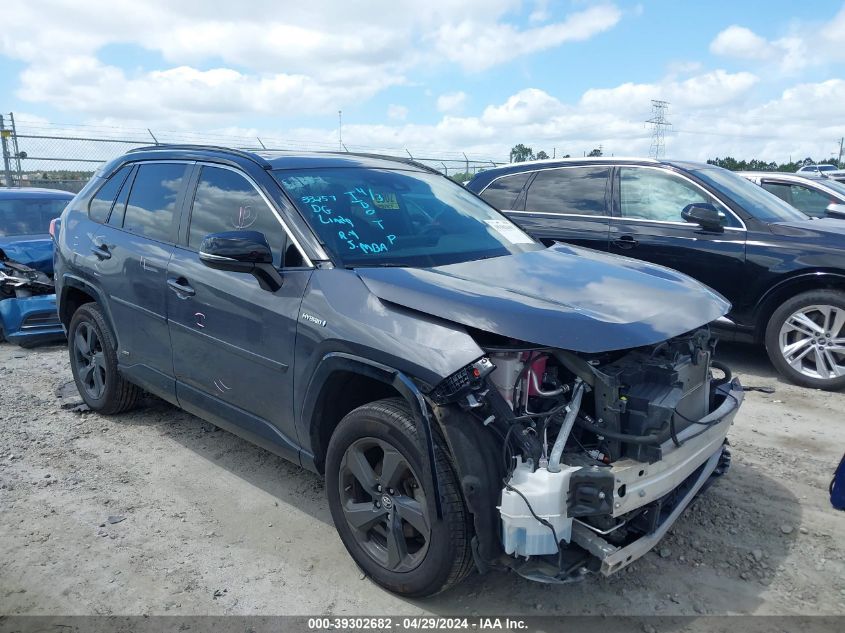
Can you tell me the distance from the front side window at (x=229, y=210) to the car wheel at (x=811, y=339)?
14.2 ft

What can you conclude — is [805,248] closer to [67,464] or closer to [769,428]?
[769,428]

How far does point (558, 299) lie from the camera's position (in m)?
2.87

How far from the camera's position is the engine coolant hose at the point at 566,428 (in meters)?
2.46

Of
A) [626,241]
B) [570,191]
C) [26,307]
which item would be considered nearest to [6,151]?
[26,307]

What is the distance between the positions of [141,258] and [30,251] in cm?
428

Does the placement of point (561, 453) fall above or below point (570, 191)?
below

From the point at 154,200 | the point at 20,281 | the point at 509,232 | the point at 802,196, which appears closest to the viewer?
the point at 509,232

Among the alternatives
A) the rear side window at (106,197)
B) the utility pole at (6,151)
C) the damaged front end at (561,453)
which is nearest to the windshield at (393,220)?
the damaged front end at (561,453)

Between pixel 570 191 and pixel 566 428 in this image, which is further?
pixel 570 191

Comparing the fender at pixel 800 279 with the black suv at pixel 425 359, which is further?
the fender at pixel 800 279

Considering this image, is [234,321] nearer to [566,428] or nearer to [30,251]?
[566,428]

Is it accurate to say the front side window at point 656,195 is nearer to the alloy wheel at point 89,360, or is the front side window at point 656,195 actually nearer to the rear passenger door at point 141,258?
the rear passenger door at point 141,258

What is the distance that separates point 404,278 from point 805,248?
4134 millimetres

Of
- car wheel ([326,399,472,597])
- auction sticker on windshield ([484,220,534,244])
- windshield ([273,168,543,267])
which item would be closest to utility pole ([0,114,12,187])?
windshield ([273,168,543,267])
